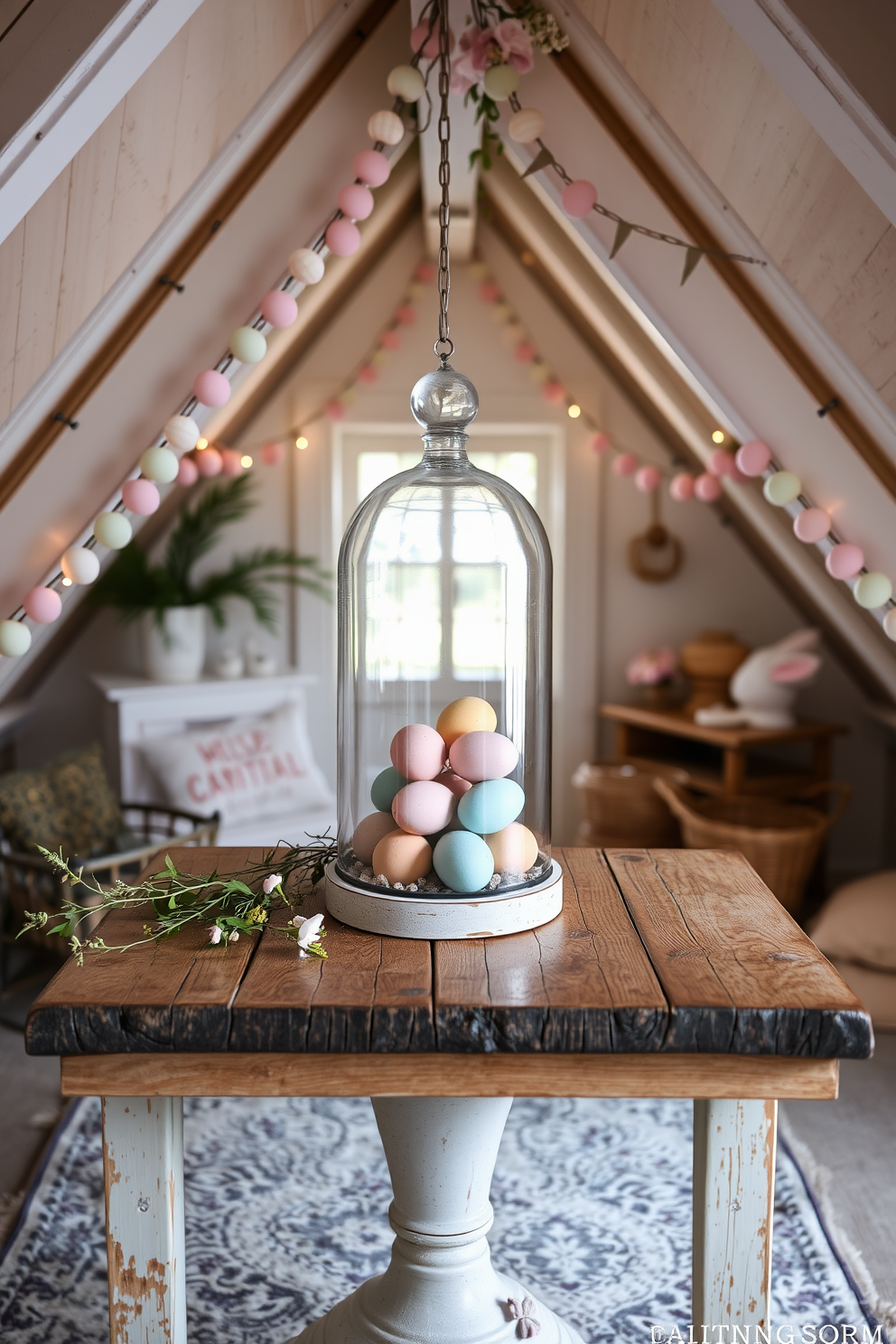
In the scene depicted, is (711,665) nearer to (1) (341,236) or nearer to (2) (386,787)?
(1) (341,236)

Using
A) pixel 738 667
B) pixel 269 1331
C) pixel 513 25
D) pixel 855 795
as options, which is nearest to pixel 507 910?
Result: pixel 269 1331

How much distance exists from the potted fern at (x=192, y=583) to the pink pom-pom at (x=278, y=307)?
1.45 meters

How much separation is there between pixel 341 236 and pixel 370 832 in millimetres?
1402

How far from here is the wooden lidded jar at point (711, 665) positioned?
3.92 meters

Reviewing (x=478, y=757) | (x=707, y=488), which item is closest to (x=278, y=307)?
(x=478, y=757)

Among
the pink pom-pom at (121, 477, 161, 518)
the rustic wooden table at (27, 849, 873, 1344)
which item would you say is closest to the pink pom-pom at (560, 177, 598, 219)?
the pink pom-pom at (121, 477, 161, 518)

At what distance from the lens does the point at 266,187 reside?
7.55 ft

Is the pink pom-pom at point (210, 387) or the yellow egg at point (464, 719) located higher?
the pink pom-pom at point (210, 387)

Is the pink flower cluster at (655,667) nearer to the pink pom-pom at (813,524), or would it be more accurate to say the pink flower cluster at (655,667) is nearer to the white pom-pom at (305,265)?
the pink pom-pom at (813,524)

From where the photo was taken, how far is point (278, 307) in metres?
2.30

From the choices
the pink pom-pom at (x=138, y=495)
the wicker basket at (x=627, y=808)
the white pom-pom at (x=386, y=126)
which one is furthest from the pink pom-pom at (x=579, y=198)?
the wicker basket at (x=627, y=808)

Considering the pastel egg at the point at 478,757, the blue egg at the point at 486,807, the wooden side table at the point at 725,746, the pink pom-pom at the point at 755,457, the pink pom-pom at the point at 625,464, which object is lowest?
the wooden side table at the point at 725,746

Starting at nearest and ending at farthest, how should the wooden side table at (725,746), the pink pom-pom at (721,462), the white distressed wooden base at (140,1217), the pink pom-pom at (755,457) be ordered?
the white distressed wooden base at (140,1217), the pink pom-pom at (755,457), the pink pom-pom at (721,462), the wooden side table at (725,746)

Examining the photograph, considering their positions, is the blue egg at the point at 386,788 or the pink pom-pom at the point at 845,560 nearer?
the blue egg at the point at 386,788
